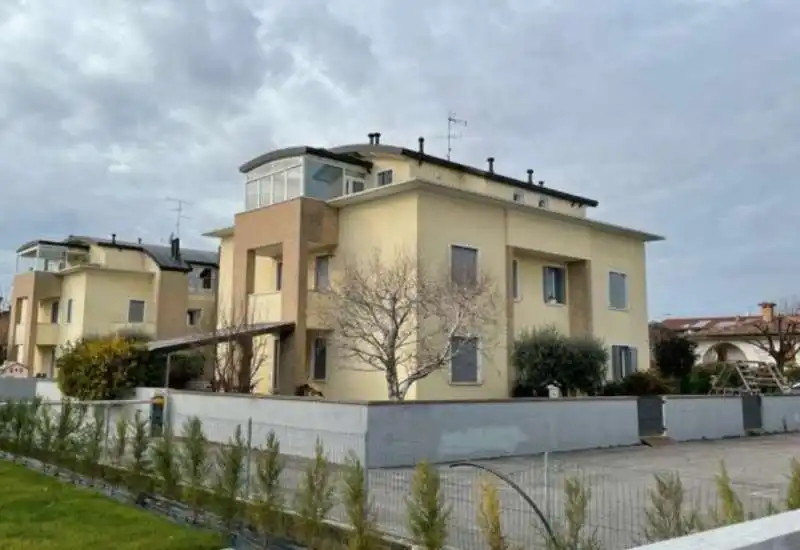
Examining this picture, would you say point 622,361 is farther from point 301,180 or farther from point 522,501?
point 522,501

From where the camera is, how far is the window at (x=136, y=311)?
149ft

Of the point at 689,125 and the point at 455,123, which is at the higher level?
the point at 455,123

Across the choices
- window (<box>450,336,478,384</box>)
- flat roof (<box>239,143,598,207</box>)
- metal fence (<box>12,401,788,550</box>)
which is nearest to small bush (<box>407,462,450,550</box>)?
metal fence (<box>12,401,788,550</box>)

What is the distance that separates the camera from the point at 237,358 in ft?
84.6

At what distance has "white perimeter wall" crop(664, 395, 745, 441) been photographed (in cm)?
2178

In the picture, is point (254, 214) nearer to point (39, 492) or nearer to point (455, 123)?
point (455, 123)

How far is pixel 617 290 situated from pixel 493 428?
1707cm

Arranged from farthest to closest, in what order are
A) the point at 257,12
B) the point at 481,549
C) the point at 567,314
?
the point at 567,314, the point at 257,12, the point at 481,549

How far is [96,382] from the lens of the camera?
22781 millimetres

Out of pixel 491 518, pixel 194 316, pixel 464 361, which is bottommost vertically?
pixel 491 518

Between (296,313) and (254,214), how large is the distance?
15.5ft

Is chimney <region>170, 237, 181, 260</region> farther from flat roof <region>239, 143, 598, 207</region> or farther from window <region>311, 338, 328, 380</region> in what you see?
window <region>311, 338, 328, 380</region>

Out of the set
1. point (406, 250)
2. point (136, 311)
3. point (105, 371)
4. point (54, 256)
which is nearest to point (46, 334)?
point (54, 256)

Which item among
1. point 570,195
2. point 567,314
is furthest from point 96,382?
point 570,195
